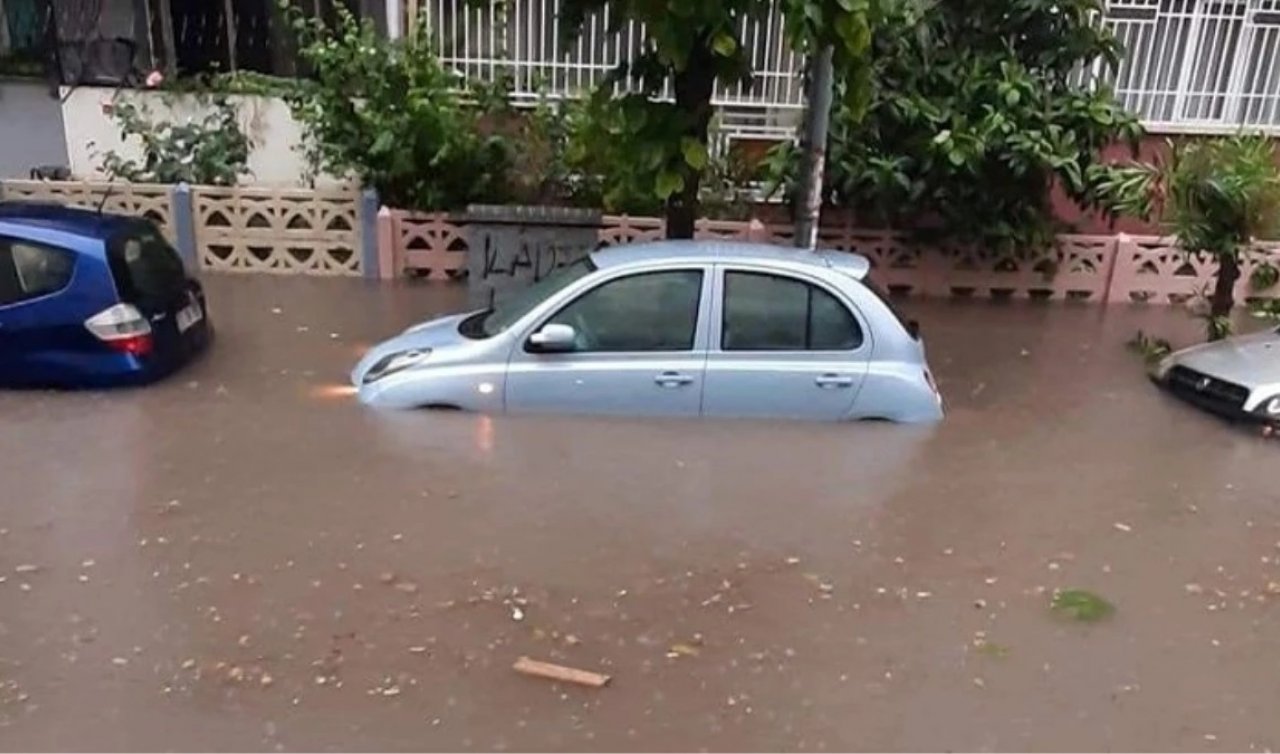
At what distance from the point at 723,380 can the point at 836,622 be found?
2309mm

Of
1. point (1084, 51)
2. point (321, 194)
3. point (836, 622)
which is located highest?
point (1084, 51)

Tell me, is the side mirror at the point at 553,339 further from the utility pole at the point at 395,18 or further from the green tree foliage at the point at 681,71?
the utility pole at the point at 395,18

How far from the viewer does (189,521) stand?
218 inches

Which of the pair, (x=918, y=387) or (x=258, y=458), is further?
(x=918, y=387)

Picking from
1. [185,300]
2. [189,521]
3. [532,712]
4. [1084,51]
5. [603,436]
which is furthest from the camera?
[1084,51]

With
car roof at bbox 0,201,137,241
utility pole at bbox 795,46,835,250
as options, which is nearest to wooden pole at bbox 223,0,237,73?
car roof at bbox 0,201,137,241

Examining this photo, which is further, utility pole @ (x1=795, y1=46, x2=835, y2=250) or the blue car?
utility pole @ (x1=795, y1=46, x2=835, y2=250)

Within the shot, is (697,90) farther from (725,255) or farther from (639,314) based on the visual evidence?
(639,314)

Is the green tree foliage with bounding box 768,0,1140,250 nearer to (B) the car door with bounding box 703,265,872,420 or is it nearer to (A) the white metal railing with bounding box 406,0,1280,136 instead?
(A) the white metal railing with bounding box 406,0,1280,136

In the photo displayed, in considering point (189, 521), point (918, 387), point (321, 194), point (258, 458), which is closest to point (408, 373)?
point (258, 458)

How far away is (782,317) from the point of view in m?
6.88

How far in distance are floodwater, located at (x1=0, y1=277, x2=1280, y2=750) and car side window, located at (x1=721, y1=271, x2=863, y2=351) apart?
549 millimetres

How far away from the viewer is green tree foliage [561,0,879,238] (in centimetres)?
688

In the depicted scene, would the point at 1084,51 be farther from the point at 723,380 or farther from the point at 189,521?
the point at 189,521
